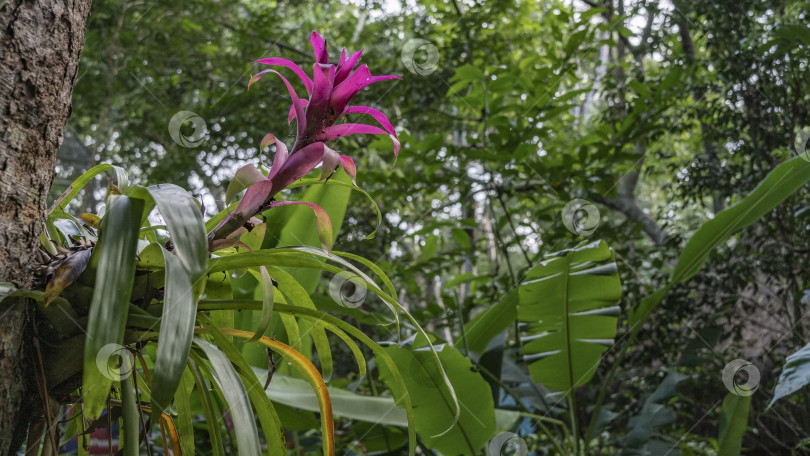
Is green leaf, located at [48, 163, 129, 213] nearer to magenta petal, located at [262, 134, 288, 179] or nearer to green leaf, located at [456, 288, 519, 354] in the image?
magenta petal, located at [262, 134, 288, 179]

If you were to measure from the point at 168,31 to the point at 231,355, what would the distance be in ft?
8.88

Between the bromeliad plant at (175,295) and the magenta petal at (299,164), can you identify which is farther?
the magenta petal at (299,164)

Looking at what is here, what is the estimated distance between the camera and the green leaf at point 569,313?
108cm

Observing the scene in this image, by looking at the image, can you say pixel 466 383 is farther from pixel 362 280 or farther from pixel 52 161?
pixel 52 161

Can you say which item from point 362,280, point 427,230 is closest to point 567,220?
point 427,230

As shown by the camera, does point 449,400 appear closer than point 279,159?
No

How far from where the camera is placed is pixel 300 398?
91cm

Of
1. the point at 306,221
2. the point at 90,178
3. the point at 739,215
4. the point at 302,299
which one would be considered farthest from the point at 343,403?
the point at 739,215

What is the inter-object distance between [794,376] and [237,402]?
725mm

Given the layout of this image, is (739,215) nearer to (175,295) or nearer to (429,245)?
(429,245)

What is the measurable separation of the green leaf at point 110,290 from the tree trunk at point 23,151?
62mm

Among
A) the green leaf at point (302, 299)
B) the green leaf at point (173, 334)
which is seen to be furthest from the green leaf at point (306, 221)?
the green leaf at point (173, 334)

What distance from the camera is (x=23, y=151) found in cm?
43

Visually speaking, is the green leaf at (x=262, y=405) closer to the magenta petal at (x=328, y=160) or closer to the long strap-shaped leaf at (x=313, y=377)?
the long strap-shaped leaf at (x=313, y=377)
